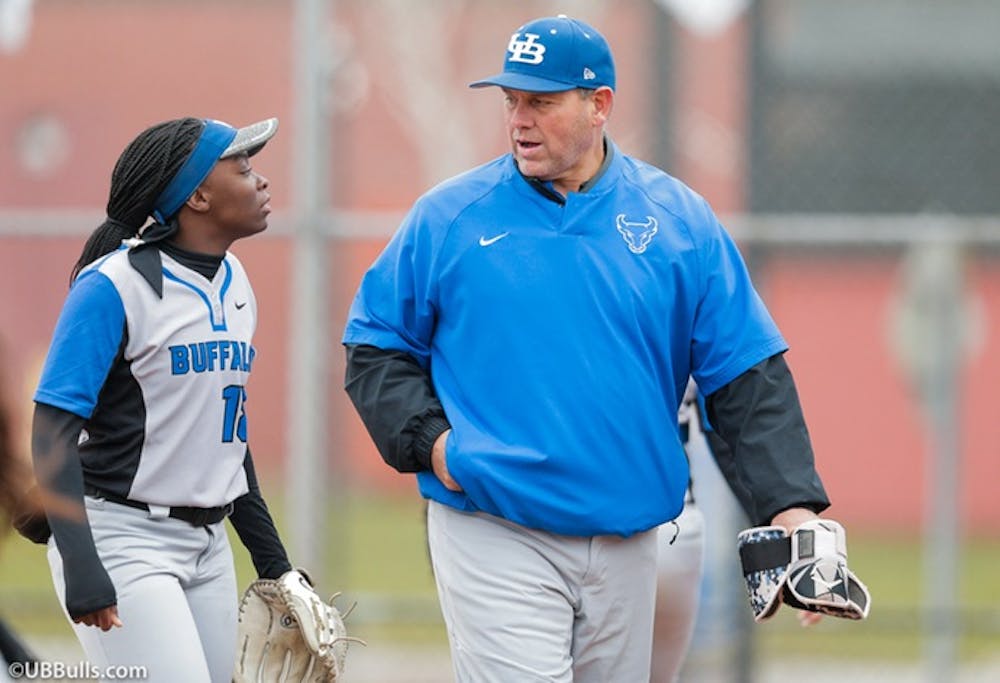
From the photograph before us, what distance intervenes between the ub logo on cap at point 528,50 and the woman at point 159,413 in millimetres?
624

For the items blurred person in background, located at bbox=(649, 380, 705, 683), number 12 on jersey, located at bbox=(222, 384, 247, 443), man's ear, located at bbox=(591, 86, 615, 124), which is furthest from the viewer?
blurred person in background, located at bbox=(649, 380, 705, 683)

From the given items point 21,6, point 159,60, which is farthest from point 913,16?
point 21,6

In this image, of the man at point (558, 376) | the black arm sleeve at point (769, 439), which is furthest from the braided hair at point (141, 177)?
the black arm sleeve at point (769, 439)

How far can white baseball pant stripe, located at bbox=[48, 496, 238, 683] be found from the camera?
4094 mm

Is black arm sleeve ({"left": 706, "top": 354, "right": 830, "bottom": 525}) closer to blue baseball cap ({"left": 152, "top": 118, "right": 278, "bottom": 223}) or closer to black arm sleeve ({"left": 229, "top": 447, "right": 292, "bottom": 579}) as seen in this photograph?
black arm sleeve ({"left": 229, "top": 447, "right": 292, "bottom": 579})

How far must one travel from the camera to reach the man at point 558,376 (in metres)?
4.27

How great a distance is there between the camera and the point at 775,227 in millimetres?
7195

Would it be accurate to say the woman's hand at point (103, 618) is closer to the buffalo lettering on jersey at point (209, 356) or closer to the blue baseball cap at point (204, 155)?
the buffalo lettering on jersey at point (209, 356)

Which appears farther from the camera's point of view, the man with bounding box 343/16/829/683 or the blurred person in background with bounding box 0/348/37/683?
the man with bounding box 343/16/829/683

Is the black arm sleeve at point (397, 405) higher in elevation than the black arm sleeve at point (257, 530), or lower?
higher

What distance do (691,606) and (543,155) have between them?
144 centimetres

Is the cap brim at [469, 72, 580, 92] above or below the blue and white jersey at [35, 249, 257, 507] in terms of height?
above

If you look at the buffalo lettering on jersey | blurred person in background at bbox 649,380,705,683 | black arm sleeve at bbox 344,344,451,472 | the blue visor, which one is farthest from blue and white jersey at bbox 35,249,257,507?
blurred person in background at bbox 649,380,705,683

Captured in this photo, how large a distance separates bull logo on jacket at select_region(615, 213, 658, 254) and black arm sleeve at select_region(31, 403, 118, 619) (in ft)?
4.37
